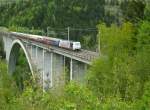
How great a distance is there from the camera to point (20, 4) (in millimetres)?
110688

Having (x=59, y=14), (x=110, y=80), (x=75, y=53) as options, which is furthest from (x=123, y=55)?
(x=59, y=14)

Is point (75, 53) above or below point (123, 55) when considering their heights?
below

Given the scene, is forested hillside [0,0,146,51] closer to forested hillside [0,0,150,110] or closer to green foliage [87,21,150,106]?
forested hillside [0,0,150,110]

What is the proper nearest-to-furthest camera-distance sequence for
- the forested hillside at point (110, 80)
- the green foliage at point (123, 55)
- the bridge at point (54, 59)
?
the forested hillside at point (110, 80) < the green foliage at point (123, 55) < the bridge at point (54, 59)

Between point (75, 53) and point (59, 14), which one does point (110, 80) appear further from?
point (59, 14)

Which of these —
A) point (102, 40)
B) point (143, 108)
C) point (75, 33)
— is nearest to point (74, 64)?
point (102, 40)

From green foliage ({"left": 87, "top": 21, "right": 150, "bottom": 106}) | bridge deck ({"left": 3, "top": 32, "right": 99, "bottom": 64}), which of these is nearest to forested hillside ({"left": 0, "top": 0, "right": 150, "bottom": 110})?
green foliage ({"left": 87, "top": 21, "right": 150, "bottom": 106})

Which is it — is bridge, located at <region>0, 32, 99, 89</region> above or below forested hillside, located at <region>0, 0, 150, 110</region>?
below

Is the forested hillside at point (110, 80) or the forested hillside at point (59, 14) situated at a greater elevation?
the forested hillside at point (110, 80)

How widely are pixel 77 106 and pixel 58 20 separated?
8596cm

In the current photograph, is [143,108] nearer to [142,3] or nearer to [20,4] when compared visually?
[142,3]

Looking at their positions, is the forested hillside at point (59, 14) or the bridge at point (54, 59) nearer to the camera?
the bridge at point (54, 59)

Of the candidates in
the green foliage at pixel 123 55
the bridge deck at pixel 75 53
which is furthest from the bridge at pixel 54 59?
the green foliage at pixel 123 55

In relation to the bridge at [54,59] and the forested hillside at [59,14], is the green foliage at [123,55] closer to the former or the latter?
the bridge at [54,59]
